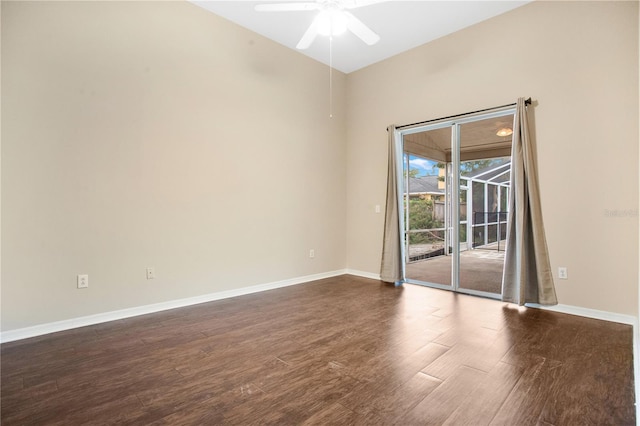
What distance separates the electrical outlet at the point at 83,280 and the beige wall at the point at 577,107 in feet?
14.9

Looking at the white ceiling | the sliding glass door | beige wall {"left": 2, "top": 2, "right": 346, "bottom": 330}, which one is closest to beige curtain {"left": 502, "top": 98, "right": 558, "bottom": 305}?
the sliding glass door

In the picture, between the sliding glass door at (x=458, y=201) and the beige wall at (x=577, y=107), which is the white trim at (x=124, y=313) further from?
the beige wall at (x=577, y=107)

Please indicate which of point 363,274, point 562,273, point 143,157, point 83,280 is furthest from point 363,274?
point 83,280

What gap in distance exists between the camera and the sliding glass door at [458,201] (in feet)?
13.1

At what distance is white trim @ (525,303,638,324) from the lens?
2.99m

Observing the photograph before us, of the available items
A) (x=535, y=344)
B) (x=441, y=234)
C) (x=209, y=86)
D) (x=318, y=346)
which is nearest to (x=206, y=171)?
(x=209, y=86)

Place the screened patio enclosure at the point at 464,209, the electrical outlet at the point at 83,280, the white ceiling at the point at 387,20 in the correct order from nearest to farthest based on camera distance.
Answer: the electrical outlet at the point at 83,280 < the white ceiling at the point at 387,20 < the screened patio enclosure at the point at 464,209

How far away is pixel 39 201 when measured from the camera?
2703mm

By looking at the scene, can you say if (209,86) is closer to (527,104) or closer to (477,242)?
(527,104)

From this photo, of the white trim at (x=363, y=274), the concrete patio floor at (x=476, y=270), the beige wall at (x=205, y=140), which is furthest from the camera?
the white trim at (x=363, y=274)

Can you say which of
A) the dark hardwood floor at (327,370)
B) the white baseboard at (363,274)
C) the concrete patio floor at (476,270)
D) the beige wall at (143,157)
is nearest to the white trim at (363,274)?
the white baseboard at (363,274)

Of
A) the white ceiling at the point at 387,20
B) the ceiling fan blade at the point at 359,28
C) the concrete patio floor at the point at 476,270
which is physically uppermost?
the white ceiling at the point at 387,20

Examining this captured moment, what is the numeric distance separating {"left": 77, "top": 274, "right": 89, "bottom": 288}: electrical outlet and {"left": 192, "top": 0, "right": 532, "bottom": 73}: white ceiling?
315 centimetres

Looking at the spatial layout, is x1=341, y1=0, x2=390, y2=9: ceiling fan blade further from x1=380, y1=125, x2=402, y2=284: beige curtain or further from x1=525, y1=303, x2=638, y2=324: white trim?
x1=525, y1=303, x2=638, y2=324: white trim
